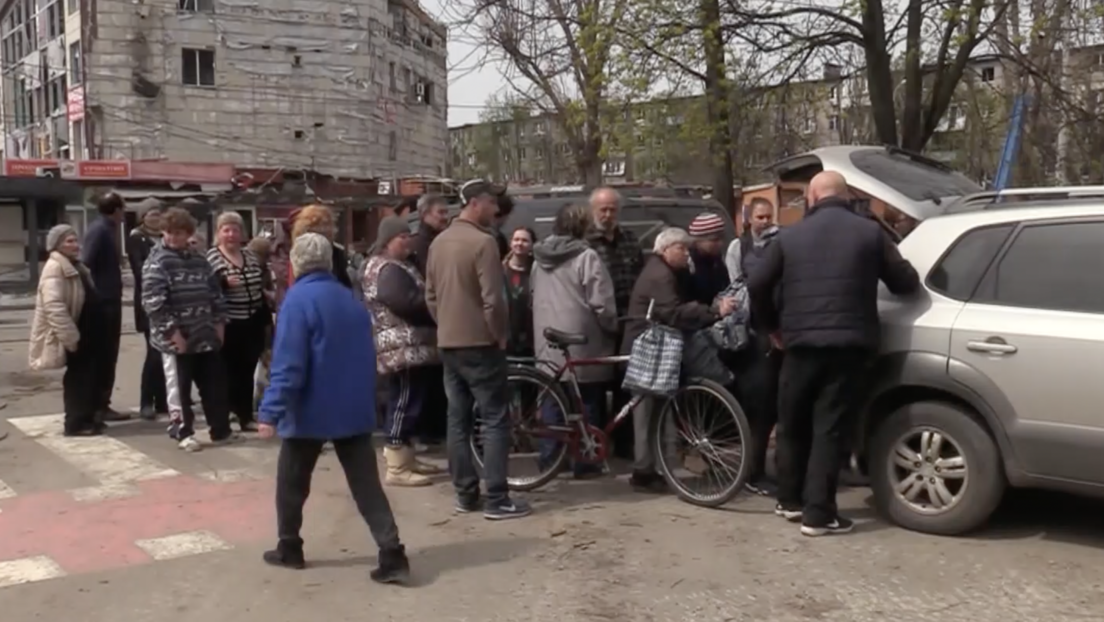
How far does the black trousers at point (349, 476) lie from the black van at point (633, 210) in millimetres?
3788

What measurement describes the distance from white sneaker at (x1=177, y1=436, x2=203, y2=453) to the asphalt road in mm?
870

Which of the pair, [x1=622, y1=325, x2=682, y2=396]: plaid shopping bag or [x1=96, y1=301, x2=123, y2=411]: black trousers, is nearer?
[x1=622, y1=325, x2=682, y2=396]: plaid shopping bag

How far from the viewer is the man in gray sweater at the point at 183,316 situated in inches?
328

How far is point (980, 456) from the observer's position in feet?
19.1

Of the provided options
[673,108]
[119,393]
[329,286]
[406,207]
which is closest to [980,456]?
[329,286]

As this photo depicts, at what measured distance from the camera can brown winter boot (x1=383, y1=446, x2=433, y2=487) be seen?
7438 mm

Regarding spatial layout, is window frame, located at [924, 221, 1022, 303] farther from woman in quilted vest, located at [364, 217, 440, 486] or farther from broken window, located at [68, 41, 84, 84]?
broken window, located at [68, 41, 84, 84]

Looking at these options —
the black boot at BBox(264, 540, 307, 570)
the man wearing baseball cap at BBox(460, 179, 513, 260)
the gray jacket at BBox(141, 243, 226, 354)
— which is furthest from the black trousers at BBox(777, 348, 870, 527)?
the gray jacket at BBox(141, 243, 226, 354)

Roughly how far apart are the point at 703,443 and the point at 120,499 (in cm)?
367

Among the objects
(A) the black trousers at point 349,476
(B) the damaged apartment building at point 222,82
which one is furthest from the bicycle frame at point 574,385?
(B) the damaged apartment building at point 222,82

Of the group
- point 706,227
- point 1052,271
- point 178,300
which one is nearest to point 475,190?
point 706,227

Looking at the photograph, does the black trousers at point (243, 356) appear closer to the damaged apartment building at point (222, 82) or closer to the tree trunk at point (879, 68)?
the tree trunk at point (879, 68)

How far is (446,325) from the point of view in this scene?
6.53 metres

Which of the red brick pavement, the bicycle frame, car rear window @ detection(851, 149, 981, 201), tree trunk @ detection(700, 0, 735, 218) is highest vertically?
tree trunk @ detection(700, 0, 735, 218)
